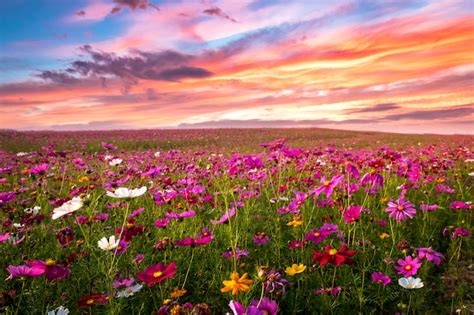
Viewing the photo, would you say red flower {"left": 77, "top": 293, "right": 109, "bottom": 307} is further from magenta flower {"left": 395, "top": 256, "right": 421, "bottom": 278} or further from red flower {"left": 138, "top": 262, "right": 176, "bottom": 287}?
magenta flower {"left": 395, "top": 256, "right": 421, "bottom": 278}

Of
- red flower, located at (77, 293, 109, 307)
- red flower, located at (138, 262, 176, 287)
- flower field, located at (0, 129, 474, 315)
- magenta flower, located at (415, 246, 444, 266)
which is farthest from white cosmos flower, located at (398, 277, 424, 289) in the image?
red flower, located at (77, 293, 109, 307)

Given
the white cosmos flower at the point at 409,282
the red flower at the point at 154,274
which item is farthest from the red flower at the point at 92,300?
the white cosmos flower at the point at 409,282

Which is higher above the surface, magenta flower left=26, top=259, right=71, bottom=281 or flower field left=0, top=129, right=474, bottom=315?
magenta flower left=26, top=259, right=71, bottom=281

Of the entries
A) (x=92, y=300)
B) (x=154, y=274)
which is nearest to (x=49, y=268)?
(x=92, y=300)

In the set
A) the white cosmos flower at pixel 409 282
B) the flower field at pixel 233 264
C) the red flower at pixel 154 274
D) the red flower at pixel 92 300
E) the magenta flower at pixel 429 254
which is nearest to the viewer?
the red flower at pixel 154 274

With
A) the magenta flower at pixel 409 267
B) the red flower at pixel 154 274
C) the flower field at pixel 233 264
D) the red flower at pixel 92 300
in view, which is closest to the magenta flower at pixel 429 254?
the flower field at pixel 233 264

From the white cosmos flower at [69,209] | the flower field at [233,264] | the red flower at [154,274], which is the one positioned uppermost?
the white cosmos flower at [69,209]

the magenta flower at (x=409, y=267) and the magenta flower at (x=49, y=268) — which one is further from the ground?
the magenta flower at (x=49, y=268)

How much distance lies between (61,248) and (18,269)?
156 cm

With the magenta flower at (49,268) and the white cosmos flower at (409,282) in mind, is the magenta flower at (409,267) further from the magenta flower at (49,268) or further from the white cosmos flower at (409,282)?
the magenta flower at (49,268)

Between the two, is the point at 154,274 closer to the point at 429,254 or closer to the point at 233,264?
the point at 233,264

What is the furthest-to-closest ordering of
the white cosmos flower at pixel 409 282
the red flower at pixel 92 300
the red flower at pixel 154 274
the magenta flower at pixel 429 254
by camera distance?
1. the magenta flower at pixel 429 254
2. the white cosmos flower at pixel 409 282
3. the red flower at pixel 92 300
4. the red flower at pixel 154 274

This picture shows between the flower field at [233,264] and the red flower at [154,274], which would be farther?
the flower field at [233,264]

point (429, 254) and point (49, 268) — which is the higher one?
point (49, 268)
